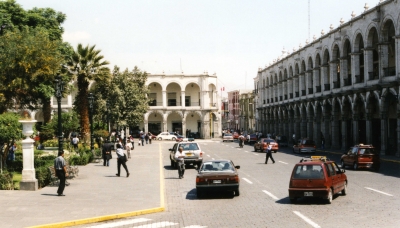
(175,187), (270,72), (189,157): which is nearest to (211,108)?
(270,72)

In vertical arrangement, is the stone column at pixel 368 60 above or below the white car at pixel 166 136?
above

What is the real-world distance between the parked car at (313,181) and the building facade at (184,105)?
7431 centimetres

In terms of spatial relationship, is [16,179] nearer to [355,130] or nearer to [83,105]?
[83,105]

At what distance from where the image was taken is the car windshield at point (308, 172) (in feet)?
55.4

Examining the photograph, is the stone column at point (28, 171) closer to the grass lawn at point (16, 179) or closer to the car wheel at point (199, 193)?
the grass lawn at point (16, 179)

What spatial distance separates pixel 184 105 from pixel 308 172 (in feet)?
249

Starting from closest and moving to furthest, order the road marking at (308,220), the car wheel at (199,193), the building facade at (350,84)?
1. the road marking at (308,220)
2. the car wheel at (199,193)
3. the building facade at (350,84)

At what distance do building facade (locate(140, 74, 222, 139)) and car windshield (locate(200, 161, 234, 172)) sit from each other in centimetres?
7137

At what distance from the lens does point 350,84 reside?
49.5m

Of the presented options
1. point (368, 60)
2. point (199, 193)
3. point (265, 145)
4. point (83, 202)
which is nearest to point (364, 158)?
point (199, 193)

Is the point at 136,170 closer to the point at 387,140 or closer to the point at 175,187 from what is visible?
the point at 175,187

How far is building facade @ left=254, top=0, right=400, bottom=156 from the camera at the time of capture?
40.8 metres

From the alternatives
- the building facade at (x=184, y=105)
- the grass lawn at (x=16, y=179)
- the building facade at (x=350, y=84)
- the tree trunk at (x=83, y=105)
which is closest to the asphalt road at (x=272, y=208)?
the grass lawn at (x=16, y=179)

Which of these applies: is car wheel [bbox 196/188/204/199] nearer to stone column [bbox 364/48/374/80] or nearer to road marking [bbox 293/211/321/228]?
road marking [bbox 293/211/321/228]
